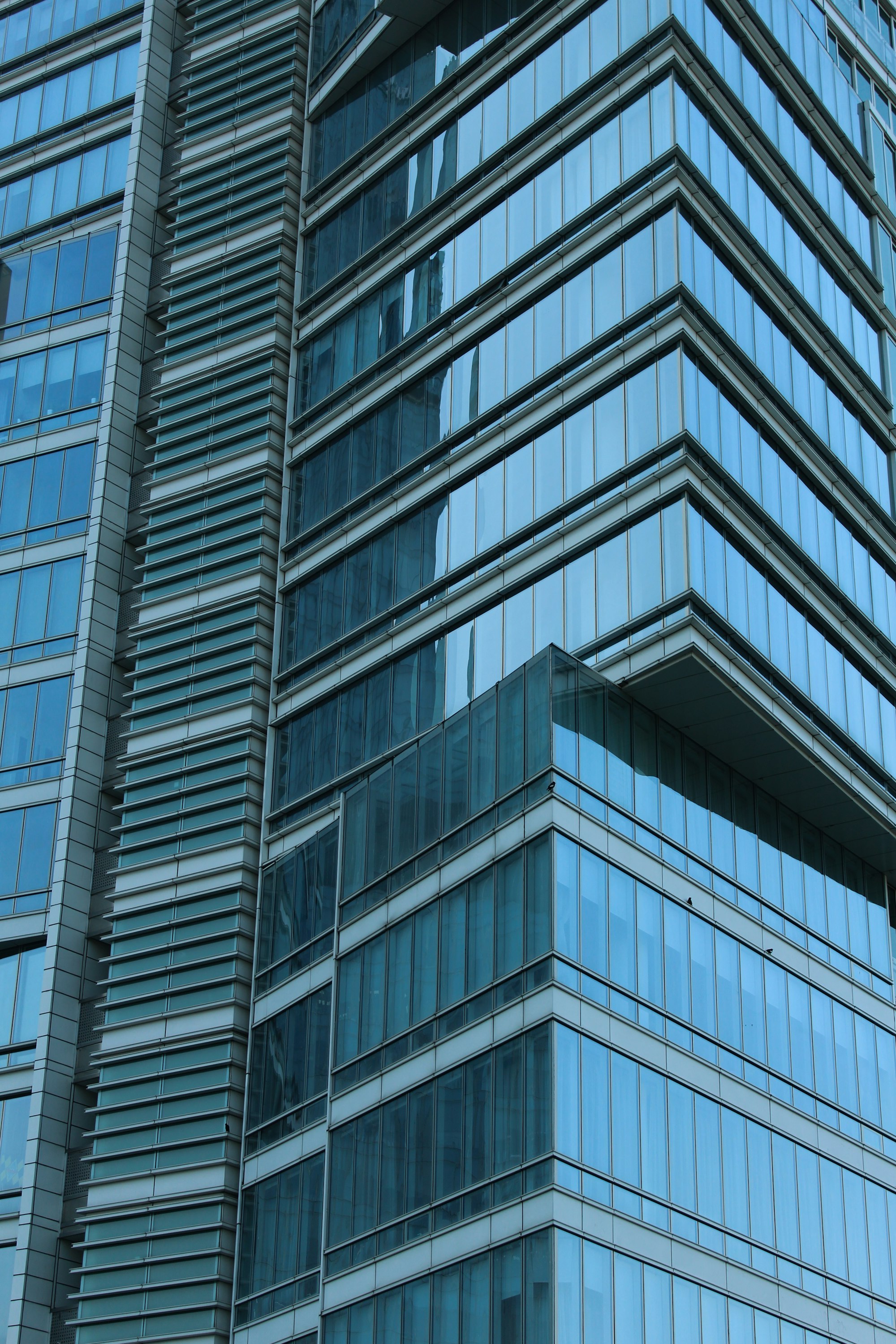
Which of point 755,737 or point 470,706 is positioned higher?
point 470,706

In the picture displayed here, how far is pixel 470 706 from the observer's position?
132ft

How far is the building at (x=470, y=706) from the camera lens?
1430 inches

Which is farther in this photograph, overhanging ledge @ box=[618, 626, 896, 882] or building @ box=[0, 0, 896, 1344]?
overhanging ledge @ box=[618, 626, 896, 882]

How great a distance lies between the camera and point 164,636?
51.5 m

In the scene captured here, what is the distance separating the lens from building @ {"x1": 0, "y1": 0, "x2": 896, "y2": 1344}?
3631cm

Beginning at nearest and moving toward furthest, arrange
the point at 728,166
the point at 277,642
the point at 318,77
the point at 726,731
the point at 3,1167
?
the point at 726,731 < the point at 728,166 < the point at 3,1167 < the point at 277,642 < the point at 318,77

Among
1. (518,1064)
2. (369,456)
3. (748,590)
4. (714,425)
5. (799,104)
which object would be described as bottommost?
(518,1064)

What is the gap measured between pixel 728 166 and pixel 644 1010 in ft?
66.8

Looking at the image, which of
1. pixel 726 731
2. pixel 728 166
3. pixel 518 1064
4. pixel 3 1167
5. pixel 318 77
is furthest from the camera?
pixel 318 77

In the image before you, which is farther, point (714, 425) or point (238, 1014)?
point (238, 1014)

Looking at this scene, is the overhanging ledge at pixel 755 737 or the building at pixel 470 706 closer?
the building at pixel 470 706

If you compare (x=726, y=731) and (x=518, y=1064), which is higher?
(x=726, y=731)

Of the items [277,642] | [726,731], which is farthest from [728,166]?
[277,642]

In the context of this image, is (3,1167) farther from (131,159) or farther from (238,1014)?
(131,159)
